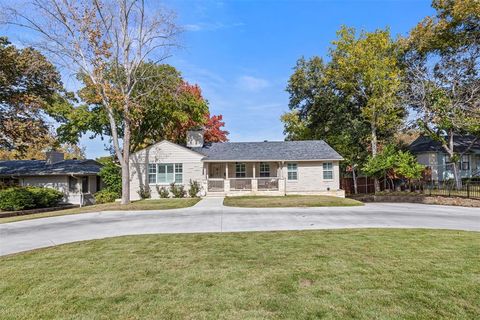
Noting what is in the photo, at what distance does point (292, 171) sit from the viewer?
948 inches

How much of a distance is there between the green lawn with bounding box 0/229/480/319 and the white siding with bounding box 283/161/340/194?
52.5 ft

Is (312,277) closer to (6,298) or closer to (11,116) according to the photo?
(6,298)

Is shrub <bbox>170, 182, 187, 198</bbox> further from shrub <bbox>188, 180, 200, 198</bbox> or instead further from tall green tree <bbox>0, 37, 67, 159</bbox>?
tall green tree <bbox>0, 37, 67, 159</bbox>

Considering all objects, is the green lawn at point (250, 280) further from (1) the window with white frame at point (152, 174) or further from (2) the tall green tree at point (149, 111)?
(2) the tall green tree at point (149, 111)

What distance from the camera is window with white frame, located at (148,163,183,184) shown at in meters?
23.7

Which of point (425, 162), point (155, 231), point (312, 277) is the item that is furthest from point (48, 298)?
point (425, 162)

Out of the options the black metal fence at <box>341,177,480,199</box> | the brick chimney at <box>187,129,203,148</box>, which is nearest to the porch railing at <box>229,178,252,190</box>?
the brick chimney at <box>187,129,203,148</box>

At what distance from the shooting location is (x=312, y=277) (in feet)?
16.2

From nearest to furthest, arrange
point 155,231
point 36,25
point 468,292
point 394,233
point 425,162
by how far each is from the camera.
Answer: point 468,292
point 394,233
point 155,231
point 36,25
point 425,162

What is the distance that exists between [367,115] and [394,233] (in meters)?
19.0

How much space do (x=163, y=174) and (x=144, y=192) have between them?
194 cm

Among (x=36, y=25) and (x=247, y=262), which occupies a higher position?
(x=36, y=25)

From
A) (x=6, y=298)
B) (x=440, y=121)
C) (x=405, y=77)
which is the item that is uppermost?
(x=405, y=77)

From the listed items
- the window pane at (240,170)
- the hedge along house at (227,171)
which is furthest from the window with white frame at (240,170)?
the hedge along house at (227,171)
